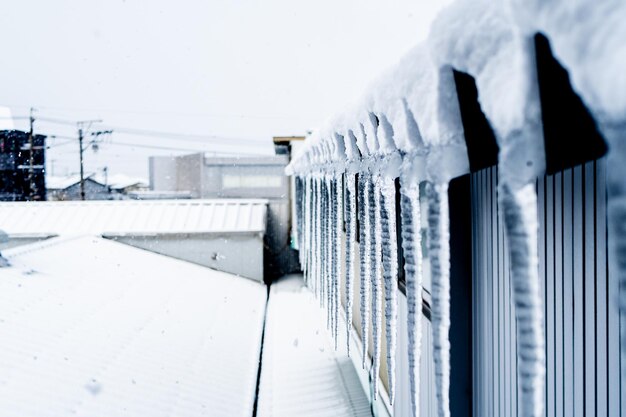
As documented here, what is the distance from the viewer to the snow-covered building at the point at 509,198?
0.57 meters

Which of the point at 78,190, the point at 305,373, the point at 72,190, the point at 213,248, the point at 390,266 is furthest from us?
the point at 78,190

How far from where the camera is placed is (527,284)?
27.4 inches

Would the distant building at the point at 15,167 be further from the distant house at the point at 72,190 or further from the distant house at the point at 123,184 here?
the distant house at the point at 123,184

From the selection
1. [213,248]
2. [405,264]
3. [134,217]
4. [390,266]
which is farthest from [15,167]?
[405,264]

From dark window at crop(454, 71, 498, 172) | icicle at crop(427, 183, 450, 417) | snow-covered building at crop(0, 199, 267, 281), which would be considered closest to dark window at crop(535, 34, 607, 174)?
dark window at crop(454, 71, 498, 172)

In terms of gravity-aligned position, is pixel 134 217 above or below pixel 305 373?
above

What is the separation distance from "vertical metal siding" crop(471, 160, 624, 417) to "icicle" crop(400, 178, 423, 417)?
17.9 inches

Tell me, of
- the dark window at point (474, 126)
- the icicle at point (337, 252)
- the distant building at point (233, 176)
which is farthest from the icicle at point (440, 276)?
the distant building at point (233, 176)

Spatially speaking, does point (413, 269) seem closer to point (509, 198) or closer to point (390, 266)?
point (390, 266)

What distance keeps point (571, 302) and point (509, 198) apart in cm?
80

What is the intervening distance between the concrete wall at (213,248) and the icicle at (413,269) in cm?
1106

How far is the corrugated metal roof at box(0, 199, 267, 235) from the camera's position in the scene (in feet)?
39.5

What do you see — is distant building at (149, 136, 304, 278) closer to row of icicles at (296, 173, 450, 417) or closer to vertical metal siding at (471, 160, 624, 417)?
row of icicles at (296, 173, 450, 417)

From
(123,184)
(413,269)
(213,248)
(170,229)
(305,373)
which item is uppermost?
(123,184)
